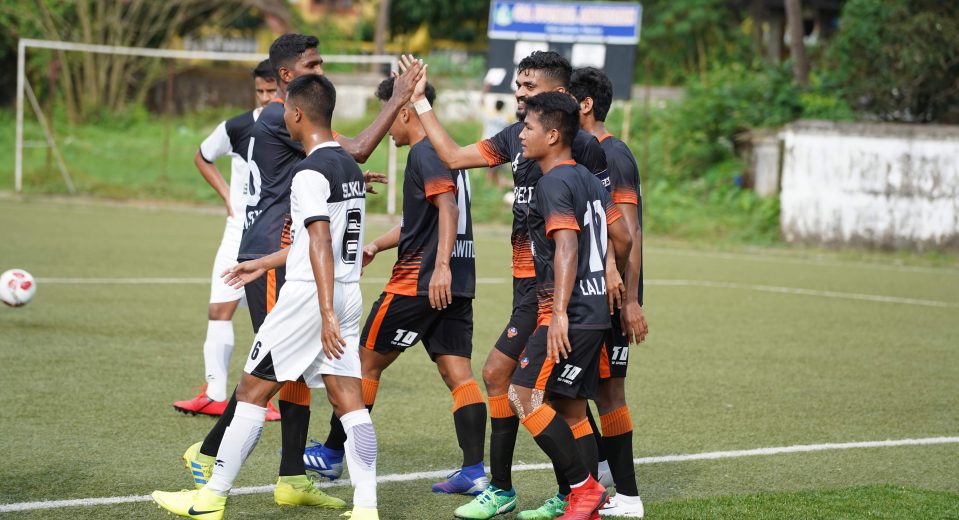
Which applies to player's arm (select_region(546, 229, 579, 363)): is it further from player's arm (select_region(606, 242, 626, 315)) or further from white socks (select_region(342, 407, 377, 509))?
white socks (select_region(342, 407, 377, 509))

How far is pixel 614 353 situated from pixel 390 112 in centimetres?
165

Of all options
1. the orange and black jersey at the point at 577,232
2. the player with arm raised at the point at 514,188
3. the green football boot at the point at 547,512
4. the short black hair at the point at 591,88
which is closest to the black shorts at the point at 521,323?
the player with arm raised at the point at 514,188

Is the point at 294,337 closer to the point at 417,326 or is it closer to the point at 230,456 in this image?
the point at 230,456

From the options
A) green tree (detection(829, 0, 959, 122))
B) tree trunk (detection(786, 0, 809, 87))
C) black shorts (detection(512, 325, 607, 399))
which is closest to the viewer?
black shorts (detection(512, 325, 607, 399))

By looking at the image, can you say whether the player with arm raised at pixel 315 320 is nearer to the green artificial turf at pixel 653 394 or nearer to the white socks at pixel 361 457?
the white socks at pixel 361 457

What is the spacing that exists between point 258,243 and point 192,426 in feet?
5.48

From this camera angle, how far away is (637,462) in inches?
258

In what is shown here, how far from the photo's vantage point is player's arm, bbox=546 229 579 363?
16.3 feet

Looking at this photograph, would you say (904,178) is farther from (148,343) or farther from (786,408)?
(148,343)

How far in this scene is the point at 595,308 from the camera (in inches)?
203

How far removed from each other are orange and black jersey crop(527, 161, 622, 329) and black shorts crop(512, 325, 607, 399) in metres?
0.06

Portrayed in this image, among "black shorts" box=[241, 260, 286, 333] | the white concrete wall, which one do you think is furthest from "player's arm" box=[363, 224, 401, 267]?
the white concrete wall

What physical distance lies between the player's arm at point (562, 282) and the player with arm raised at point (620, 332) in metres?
0.59

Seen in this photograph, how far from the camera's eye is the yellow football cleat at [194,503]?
4953 mm
